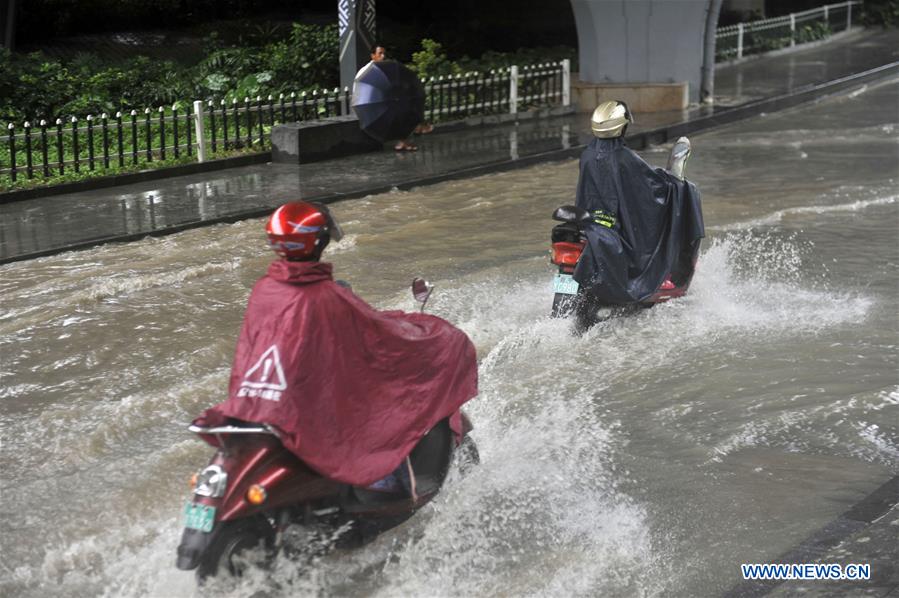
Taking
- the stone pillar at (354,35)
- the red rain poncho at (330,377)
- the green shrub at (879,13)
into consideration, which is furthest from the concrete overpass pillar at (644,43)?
the red rain poncho at (330,377)

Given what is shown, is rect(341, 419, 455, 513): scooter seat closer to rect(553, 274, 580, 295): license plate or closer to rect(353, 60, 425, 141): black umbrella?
rect(553, 274, 580, 295): license plate

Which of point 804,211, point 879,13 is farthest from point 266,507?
point 879,13

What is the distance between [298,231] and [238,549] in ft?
3.80

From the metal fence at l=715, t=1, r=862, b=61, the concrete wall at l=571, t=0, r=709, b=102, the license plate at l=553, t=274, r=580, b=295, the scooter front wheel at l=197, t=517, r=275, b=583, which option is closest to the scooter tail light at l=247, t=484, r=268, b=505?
the scooter front wheel at l=197, t=517, r=275, b=583

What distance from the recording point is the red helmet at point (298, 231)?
4.26 meters

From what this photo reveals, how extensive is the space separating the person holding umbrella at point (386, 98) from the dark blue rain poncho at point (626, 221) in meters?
6.41

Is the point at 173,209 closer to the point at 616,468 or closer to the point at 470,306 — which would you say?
the point at 470,306

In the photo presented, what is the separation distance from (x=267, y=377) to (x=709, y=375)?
3.77 meters

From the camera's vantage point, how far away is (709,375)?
7164mm

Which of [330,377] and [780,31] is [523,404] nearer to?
[330,377]

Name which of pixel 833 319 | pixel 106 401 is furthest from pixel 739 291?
pixel 106 401

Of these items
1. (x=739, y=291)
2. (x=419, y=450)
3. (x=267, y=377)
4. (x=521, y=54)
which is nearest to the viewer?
(x=267, y=377)

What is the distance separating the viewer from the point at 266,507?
412 cm

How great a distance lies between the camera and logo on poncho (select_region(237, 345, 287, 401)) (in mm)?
4109
